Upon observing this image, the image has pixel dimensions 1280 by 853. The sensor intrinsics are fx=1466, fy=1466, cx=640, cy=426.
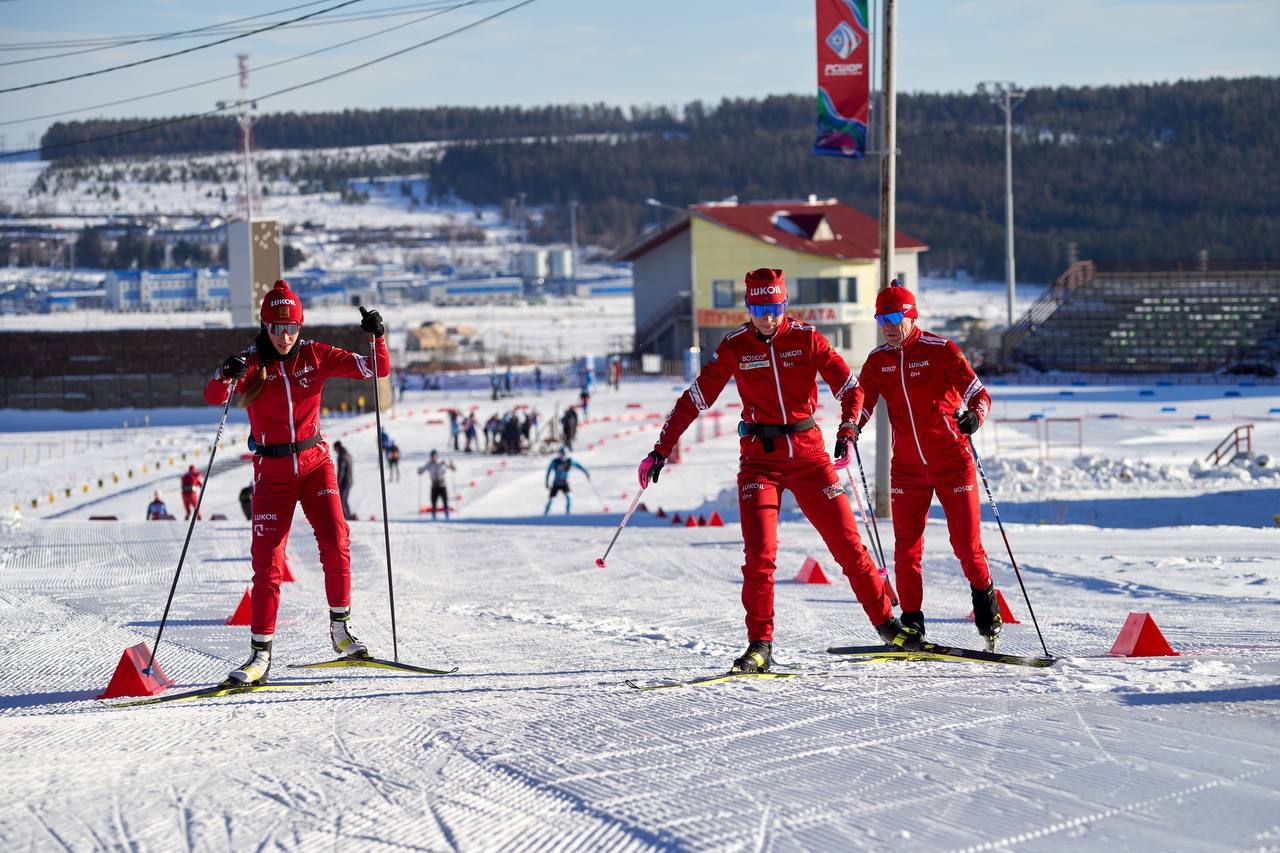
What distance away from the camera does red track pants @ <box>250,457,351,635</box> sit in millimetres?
7008

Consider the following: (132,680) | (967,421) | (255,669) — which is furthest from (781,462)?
(132,680)

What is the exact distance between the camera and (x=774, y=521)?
6812 millimetres

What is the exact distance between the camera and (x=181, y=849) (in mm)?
4223

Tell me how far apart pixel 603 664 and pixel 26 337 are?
46.0 metres

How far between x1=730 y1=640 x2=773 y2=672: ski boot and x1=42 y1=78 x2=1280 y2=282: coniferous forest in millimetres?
108438

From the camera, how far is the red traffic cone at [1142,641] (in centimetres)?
718

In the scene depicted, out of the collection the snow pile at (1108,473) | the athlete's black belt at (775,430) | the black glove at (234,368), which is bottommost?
the snow pile at (1108,473)

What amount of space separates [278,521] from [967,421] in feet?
10.9

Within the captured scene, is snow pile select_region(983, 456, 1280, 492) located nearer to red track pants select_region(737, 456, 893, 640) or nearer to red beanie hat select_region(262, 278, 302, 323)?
red track pants select_region(737, 456, 893, 640)

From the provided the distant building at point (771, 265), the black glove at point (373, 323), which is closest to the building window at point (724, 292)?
the distant building at point (771, 265)

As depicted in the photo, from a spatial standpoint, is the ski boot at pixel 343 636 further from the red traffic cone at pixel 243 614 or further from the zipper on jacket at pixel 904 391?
the zipper on jacket at pixel 904 391

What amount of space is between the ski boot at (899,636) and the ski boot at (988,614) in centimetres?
36

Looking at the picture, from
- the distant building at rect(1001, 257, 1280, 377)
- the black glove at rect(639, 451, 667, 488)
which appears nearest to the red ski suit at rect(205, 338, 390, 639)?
the black glove at rect(639, 451, 667, 488)

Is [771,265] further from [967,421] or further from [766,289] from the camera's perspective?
[766,289]
